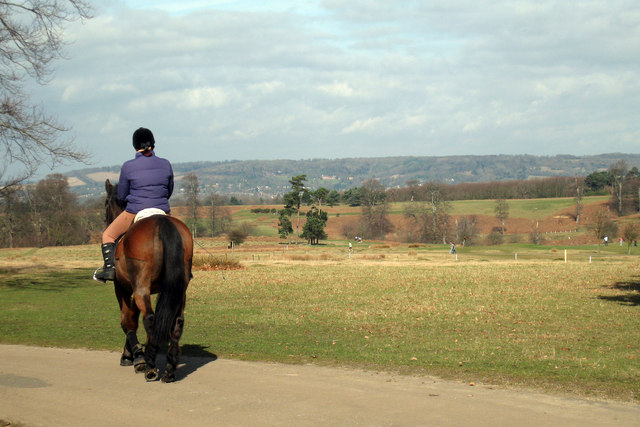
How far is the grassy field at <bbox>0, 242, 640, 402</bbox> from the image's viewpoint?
9.84 m

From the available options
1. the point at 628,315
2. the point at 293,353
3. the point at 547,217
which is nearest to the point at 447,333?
the point at 293,353

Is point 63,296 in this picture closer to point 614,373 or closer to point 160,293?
point 160,293

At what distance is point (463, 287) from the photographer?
2584 centimetres

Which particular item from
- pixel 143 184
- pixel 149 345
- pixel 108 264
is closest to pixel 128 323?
pixel 108 264

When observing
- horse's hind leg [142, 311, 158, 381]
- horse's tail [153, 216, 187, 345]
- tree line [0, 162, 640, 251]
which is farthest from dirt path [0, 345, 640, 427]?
tree line [0, 162, 640, 251]

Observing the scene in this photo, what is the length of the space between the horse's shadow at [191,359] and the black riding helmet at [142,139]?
3.25 meters

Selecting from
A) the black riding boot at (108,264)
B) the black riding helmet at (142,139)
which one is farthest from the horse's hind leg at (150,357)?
the black riding helmet at (142,139)

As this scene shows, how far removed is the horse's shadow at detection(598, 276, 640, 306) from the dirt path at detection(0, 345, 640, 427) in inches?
597

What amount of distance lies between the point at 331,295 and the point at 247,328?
8.69m

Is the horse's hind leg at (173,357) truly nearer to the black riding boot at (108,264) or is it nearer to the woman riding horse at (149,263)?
the woman riding horse at (149,263)

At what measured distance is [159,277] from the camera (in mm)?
7977

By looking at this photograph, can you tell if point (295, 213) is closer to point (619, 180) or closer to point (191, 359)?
point (619, 180)

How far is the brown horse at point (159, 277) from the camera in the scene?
7707 mm

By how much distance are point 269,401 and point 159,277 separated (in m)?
2.39
